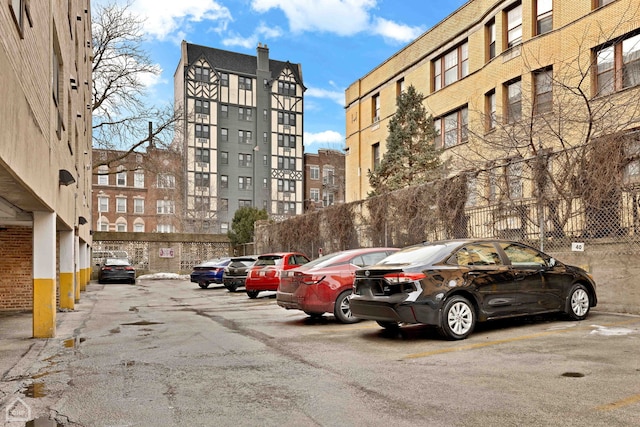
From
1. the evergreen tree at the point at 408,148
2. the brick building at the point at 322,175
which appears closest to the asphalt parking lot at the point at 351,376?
the evergreen tree at the point at 408,148

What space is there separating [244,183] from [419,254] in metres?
58.4

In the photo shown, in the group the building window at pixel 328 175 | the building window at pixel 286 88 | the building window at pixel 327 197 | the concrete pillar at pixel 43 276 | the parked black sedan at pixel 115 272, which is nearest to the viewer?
the concrete pillar at pixel 43 276

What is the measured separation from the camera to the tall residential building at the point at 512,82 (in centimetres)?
1441

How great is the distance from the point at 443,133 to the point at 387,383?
22.6 m

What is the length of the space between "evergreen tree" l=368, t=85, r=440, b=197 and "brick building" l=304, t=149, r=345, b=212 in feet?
147

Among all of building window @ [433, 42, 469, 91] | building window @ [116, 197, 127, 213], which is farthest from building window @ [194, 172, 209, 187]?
building window @ [433, 42, 469, 91]

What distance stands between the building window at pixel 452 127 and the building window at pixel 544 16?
17.0 feet

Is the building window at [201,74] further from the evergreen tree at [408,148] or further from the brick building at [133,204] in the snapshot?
the evergreen tree at [408,148]

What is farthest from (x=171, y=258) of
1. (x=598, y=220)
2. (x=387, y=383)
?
(x=387, y=383)

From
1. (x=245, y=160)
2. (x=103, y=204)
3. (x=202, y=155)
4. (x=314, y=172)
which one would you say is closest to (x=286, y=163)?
(x=314, y=172)

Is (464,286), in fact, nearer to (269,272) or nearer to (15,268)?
(269,272)

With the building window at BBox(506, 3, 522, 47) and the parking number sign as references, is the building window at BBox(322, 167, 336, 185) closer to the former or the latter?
the parking number sign

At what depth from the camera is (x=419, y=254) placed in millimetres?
9070

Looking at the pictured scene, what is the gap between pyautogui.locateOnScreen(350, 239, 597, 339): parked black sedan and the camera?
8180 millimetres
